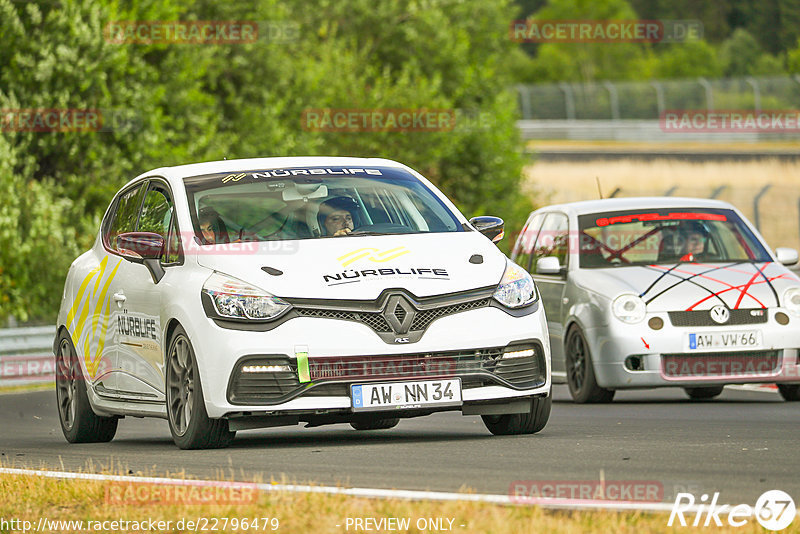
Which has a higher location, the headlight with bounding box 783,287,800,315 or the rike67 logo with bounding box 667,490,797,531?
the rike67 logo with bounding box 667,490,797,531

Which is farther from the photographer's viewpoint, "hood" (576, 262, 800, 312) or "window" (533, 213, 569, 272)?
"window" (533, 213, 569, 272)

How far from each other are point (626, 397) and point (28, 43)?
19680 mm

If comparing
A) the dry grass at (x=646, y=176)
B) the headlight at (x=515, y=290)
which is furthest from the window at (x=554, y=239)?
the dry grass at (x=646, y=176)

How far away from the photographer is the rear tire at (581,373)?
535 inches

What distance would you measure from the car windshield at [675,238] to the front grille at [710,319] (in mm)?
976

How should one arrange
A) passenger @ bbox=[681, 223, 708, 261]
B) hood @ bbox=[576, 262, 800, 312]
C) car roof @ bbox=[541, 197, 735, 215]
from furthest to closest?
car roof @ bbox=[541, 197, 735, 215] < passenger @ bbox=[681, 223, 708, 261] < hood @ bbox=[576, 262, 800, 312]

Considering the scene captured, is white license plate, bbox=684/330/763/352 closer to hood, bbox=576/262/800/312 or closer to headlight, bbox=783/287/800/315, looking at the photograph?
hood, bbox=576/262/800/312

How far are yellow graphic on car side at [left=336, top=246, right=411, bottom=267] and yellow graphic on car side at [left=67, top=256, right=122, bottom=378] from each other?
2.16m

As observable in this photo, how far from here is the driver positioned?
9398 mm

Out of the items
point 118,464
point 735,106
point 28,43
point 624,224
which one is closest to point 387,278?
point 118,464

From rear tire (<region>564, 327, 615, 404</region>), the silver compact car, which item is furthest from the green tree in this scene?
rear tire (<region>564, 327, 615, 404</region>)

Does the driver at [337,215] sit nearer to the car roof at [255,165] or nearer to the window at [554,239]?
the car roof at [255,165]

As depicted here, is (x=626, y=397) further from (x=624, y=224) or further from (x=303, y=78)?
(x=303, y=78)

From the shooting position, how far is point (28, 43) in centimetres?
3158
